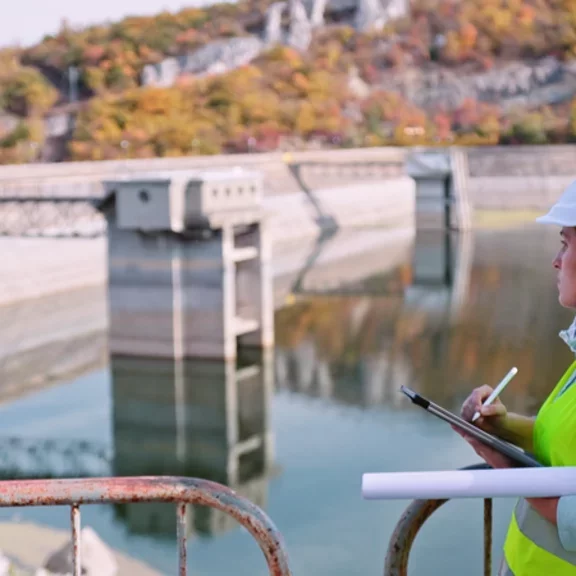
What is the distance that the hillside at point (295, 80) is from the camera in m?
57.0

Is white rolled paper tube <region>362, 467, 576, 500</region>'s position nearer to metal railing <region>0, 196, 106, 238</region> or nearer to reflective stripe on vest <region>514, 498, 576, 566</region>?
reflective stripe on vest <region>514, 498, 576, 566</region>

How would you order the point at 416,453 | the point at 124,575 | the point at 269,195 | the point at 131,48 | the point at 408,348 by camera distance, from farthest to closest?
1. the point at 131,48
2. the point at 269,195
3. the point at 408,348
4. the point at 416,453
5. the point at 124,575

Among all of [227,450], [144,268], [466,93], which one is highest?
[466,93]

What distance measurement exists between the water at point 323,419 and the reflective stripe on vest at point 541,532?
890 centimetres

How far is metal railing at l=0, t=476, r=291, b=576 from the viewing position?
8.87 feet

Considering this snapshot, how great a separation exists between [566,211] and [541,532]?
793mm

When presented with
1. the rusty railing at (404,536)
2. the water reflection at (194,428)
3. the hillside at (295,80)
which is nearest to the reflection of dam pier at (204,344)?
the water reflection at (194,428)

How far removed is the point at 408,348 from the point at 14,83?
1894 inches

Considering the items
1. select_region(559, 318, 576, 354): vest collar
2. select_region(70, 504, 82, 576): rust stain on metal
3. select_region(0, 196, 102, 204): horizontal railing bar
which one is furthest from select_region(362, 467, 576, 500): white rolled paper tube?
select_region(0, 196, 102, 204): horizontal railing bar

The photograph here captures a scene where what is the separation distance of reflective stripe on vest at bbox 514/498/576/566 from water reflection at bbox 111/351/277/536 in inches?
424

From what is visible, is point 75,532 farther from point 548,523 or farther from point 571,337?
point 571,337

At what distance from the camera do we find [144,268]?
22.8 metres

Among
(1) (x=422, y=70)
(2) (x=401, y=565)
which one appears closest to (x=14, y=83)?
(1) (x=422, y=70)

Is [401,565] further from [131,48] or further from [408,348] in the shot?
[131,48]
